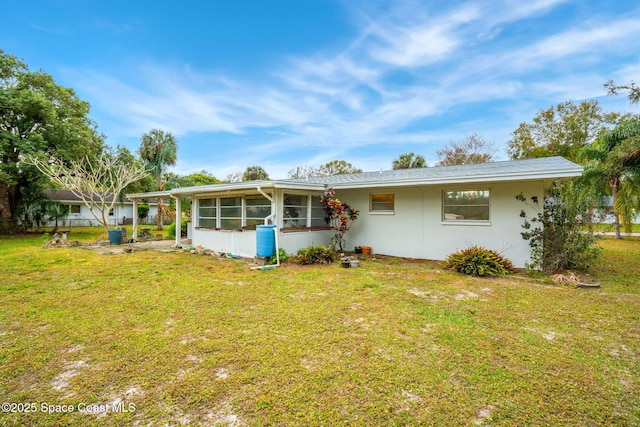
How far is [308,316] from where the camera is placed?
164 inches

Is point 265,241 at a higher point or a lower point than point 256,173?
lower

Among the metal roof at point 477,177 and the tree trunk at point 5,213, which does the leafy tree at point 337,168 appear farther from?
the tree trunk at point 5,213

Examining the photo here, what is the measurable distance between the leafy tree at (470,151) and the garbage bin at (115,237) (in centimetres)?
2448

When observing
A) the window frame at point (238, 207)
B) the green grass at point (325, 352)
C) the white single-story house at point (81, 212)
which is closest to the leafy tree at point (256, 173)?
the white single-story house at point (81, 212)

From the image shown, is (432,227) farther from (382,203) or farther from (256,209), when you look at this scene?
(256,209)

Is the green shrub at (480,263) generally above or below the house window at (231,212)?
below

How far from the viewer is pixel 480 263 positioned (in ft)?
22.3

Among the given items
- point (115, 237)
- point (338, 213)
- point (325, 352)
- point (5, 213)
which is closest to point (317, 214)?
point (338, 213)

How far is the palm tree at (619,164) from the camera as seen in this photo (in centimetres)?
802

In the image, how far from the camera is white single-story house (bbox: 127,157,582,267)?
7234 mm

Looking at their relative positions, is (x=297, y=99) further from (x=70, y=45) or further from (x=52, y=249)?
(x=52, y=249)

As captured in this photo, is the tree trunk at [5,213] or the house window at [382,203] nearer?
the house window at [382,203]

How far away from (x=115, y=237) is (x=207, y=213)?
533cm

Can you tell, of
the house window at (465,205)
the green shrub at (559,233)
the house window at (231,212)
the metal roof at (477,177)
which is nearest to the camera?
the metal roof at (477,177)
